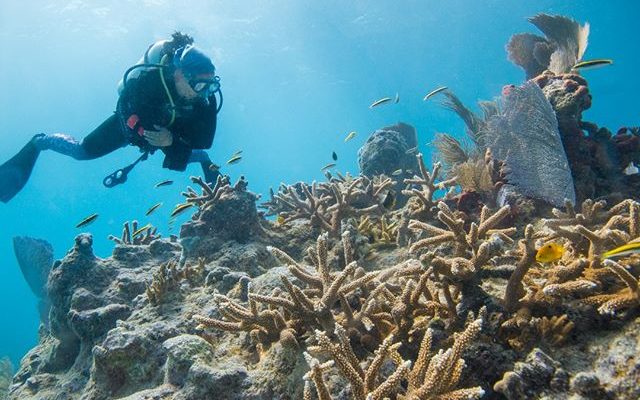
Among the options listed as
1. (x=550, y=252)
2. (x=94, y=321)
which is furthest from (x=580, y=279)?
(x=94, y=321)

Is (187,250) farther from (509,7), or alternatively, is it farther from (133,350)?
(509,7)

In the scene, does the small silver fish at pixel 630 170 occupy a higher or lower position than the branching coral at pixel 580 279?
higher

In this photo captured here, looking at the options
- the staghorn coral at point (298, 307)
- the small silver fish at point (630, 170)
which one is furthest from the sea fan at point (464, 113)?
the staghorn coral at point (298, 307)

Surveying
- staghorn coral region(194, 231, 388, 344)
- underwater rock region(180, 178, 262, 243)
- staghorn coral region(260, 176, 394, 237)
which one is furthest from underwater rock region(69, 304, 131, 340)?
staghorn coral region(260, 176, 394, 237)

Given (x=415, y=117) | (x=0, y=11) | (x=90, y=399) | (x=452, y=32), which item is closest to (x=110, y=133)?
(x=90, y=399)

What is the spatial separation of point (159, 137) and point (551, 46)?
7982mm

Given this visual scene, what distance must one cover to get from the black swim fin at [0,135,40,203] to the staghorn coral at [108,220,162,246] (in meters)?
2.40

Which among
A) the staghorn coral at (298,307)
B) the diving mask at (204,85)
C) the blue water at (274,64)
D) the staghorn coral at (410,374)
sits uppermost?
the blue water at (274,64)

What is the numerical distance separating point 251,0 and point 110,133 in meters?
38.7

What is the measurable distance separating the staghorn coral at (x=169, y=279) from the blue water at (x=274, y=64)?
2375cm

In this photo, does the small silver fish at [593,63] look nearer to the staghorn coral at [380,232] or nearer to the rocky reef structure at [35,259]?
the staghorn coral at [380,232]

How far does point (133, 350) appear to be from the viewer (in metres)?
3.73

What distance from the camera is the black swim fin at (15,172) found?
26.6 ft

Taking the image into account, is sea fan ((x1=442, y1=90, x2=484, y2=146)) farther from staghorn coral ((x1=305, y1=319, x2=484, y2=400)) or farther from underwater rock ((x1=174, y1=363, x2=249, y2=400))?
underwater rock ((x1=174, y1=363, x2=249, y2=400))
